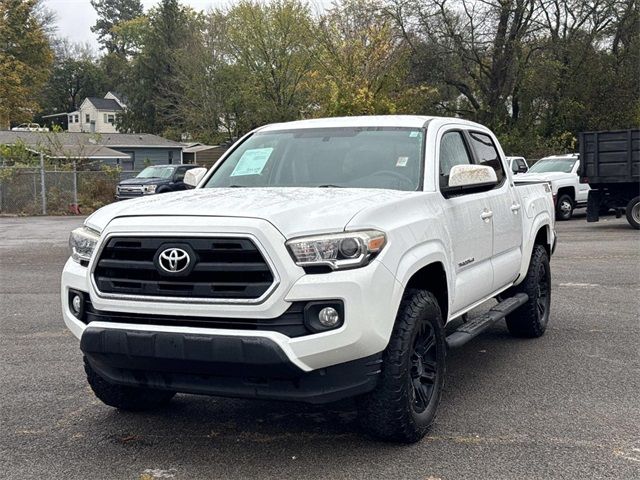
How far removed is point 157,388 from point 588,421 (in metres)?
2.61

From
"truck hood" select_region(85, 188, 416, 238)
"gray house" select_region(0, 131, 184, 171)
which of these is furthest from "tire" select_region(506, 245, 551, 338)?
"gray house" select_region(0, 131, 184, 171)

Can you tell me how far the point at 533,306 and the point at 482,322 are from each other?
1494 mm

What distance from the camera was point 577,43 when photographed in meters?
33.1

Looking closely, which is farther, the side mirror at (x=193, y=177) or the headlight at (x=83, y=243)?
the side mirror at (x=193, y=177)

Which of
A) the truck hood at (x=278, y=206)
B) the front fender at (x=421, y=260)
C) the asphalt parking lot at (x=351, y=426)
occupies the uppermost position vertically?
the truck hood at (x=278, y=206)

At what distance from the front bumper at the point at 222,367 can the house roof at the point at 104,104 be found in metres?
73.3

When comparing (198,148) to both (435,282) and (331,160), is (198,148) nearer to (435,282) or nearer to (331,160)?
(331,160)

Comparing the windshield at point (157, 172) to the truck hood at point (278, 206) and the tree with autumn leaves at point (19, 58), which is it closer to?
the tree with autumn leaves at point (19, 58)

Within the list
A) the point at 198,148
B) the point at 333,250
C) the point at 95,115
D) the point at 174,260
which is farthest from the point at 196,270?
the point at 95,115

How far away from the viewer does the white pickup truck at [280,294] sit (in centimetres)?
376

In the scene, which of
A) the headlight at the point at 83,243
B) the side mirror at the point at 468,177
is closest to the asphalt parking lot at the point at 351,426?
the headlight at the point at 83,243

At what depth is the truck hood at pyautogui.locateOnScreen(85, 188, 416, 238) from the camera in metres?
3.91

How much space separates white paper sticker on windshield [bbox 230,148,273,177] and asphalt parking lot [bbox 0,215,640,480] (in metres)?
1.64

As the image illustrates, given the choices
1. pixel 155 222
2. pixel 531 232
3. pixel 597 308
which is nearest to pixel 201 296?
pixel 155 222
